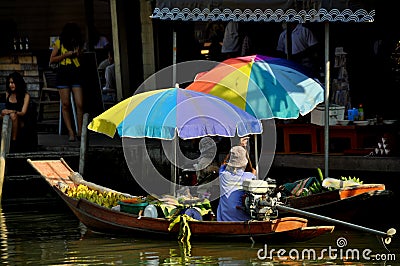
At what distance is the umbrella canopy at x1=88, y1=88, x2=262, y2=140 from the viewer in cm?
1476

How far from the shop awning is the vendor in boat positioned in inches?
94.7

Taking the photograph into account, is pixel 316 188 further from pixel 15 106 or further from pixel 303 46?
pixel 15 106

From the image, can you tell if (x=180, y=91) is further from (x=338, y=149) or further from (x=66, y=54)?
(x=66, y=54)

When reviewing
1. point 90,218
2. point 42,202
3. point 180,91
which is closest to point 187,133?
point 180,91

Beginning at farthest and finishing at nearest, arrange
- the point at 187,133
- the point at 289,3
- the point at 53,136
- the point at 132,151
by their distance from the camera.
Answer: the point at 53,136, the point at 132,151, the point at 289,3, the point at 187,133

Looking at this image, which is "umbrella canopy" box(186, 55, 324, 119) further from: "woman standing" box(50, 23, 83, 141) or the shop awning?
"woman standing" box(50, 23, 83, 141)

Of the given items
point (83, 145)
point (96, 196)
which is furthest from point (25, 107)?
point (96, 196)

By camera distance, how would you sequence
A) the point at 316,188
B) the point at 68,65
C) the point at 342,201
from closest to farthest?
the point at 342,201
the point at 316,188
the point at 68,65

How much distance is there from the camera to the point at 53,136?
21.3m

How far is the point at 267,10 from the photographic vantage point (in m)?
16.0

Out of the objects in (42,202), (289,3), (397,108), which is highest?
(289,3)

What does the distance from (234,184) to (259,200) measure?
47cm

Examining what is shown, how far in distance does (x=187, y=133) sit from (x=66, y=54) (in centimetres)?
485

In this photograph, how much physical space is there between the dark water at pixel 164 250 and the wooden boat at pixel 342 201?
0.89 feet
